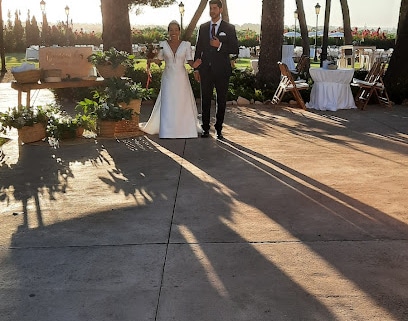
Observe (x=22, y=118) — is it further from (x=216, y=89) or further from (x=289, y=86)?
(x=289, y=86)

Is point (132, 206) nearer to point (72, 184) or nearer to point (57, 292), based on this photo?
point (72, 184)

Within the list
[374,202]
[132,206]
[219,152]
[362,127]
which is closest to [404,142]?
[362,127]

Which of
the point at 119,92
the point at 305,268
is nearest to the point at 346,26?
the point at 119,92

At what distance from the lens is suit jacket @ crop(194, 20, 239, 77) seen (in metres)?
8.07

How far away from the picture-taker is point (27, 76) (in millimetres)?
8523

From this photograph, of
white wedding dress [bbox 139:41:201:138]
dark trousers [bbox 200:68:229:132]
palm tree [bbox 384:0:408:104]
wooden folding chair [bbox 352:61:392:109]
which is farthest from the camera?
palm tree [bbox 384:0:408:104]

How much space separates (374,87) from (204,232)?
869 cm

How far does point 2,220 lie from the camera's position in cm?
480

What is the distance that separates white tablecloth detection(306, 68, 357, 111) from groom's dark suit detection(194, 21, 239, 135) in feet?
13.4

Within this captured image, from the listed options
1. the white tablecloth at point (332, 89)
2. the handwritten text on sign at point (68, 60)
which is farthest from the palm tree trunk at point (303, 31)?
the handwritten text on sign at point (68, 60)

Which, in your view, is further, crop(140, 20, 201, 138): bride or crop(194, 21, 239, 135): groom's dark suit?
crop(140, 20, 201, 138): bride

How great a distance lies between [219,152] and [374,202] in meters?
2.69

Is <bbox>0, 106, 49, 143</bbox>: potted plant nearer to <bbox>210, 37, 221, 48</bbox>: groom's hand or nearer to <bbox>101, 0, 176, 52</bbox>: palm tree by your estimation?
<bbox>210, 37, 221, 48</bbox>: groom's hand

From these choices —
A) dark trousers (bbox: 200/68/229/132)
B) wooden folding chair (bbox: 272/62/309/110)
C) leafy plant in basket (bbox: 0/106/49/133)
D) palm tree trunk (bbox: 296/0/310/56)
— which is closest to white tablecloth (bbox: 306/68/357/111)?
wooden folding chair (bbox: 272/62/309/110)
